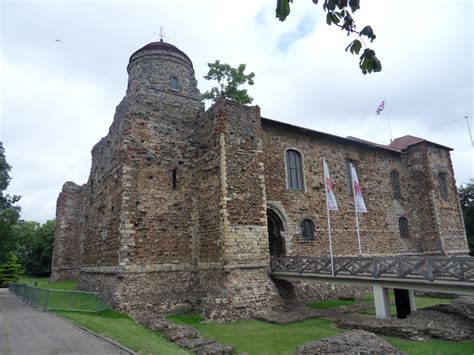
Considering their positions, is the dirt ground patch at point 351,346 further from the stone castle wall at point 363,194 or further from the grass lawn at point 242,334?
the stone castle wall at point 363,194

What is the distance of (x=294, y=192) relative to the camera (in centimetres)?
1834

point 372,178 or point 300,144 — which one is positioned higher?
point 300,144

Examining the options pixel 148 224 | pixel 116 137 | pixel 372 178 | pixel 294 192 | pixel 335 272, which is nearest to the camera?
pixel 335 272

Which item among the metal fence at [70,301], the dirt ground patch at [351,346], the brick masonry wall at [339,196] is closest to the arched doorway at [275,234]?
the brick masonry wall at [339,196]

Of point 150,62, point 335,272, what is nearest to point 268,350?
point 335,272

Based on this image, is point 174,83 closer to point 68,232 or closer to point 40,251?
point 68,232

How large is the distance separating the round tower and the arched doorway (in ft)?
25.3

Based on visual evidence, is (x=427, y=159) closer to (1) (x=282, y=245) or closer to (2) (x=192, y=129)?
(1) (x=282, y=245)

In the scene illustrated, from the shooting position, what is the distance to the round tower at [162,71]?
18.2 meters

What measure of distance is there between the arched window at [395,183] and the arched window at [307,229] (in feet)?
→ 26.6

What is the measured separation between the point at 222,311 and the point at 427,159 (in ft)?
62.4

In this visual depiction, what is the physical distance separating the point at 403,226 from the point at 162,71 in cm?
1837

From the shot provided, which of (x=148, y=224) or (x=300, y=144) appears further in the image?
(x=300, y=144)

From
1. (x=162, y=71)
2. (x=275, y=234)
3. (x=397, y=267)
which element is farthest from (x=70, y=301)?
(x=397, y=267)
